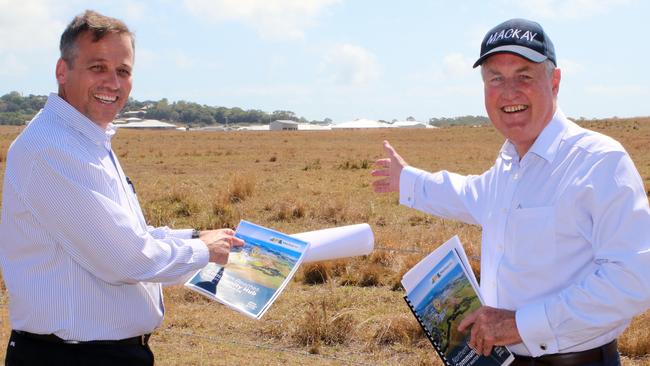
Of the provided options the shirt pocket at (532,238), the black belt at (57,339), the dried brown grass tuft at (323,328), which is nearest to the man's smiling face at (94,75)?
the black belt at (57,339)

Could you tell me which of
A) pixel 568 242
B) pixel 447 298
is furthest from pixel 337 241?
pixel 568 242

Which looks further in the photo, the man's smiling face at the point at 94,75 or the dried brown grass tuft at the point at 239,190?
the dried brown grass tuft at the point at 239,190

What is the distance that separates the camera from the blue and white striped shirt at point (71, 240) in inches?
99.8

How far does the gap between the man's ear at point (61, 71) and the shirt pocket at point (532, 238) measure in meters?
1.89

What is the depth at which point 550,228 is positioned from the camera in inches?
95.3

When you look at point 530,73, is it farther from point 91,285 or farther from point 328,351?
point 328,351

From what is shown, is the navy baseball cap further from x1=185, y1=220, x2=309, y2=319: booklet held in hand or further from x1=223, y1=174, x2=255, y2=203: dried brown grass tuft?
x1=223, y1=174, x2=255, y2=203: dried brown grass tuft

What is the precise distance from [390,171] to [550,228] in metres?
1.21

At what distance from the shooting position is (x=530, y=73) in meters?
2.58

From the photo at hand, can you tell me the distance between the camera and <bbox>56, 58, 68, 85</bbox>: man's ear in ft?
9.29

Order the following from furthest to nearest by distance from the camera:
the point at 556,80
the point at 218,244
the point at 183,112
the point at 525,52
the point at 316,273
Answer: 1. the point at 183,112
2. the point at 316,273
3. the point at 218,244
4. the point at 556,80
5. the point at 525,52

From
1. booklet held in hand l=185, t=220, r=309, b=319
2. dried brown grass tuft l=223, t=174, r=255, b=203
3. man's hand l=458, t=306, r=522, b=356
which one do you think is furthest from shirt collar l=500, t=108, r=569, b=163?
dried brown grass tuft l=223, t=174, r=255, b=203

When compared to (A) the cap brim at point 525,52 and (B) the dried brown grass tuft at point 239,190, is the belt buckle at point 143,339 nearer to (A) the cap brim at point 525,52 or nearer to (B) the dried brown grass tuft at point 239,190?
(A) the cap brim at point 525,52

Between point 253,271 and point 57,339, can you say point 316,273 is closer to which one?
point 253,271
